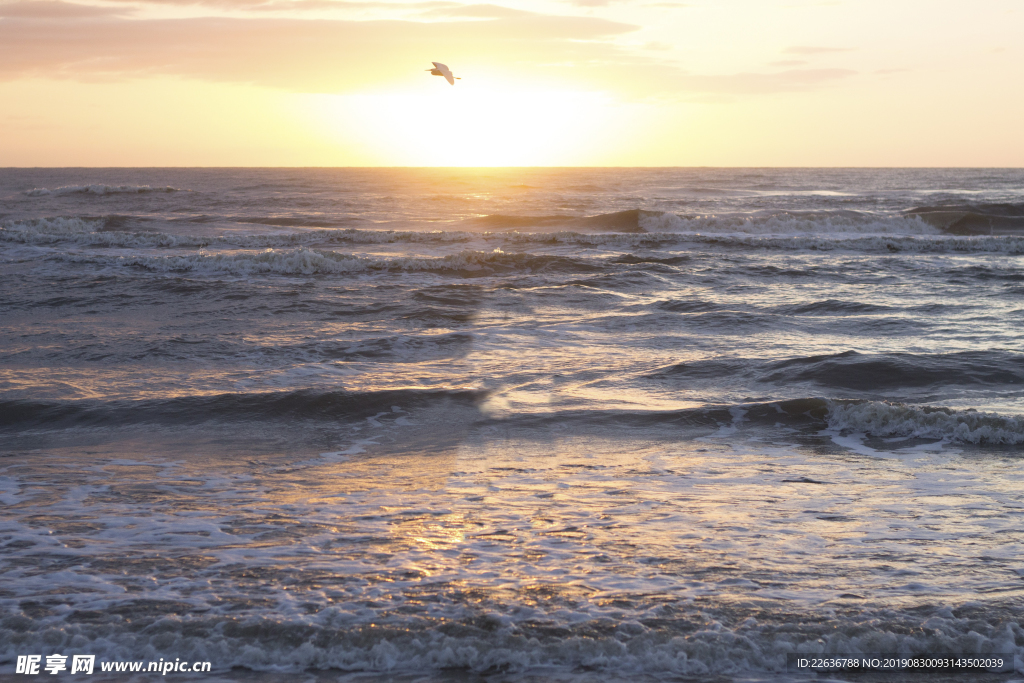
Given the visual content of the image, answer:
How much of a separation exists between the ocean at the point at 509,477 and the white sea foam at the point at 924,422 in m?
0.03

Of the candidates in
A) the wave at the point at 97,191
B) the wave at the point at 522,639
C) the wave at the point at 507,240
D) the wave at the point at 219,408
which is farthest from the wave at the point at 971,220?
the wave at the point at 97,191

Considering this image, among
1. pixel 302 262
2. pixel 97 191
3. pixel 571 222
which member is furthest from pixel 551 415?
pixel 97 191

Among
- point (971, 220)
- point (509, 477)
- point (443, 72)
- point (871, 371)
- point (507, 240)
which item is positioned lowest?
point (509, 477)

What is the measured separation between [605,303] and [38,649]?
12235 mm

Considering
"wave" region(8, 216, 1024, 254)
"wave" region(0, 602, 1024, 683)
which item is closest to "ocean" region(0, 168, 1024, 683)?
"wave" region(0, 602, 1024, 683)

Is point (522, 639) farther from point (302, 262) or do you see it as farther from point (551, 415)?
point (302, 262)

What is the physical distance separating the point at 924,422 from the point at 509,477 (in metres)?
4.14

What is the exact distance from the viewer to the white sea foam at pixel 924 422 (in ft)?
22.2

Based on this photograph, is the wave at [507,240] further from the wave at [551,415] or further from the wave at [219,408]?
the wave at [551,415]

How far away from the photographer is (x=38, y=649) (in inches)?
135

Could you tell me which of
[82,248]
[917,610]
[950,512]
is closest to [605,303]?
[950,512]

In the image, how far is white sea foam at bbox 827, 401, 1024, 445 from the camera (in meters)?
6.76

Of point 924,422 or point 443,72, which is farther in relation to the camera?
point 443,72

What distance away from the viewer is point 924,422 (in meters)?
7.11
